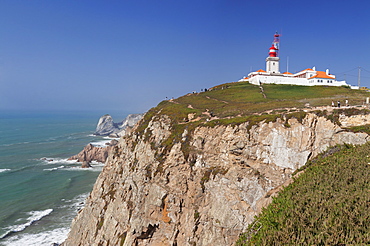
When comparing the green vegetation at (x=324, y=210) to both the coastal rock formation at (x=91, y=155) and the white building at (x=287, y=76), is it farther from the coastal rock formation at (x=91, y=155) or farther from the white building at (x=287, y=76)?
the coastal rock formation at (x=91, y=155)

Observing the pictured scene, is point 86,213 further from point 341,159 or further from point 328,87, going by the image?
point 328,87

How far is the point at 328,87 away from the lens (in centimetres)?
5431

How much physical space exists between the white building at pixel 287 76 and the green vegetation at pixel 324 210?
49.3 meters

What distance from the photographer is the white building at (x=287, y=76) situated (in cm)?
5791

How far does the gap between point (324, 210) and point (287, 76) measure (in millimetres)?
61211

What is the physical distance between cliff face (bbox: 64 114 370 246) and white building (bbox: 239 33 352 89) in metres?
41.6

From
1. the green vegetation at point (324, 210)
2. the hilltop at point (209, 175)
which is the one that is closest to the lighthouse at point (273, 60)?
the hilltop at point (209, 175)

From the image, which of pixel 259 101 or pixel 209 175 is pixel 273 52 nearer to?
pixel 259 101

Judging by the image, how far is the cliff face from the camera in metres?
22.3

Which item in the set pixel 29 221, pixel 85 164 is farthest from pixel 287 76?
pixel 29 221

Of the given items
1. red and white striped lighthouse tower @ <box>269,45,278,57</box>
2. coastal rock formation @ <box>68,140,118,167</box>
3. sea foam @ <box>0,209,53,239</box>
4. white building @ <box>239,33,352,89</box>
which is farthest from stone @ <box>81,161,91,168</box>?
red and white striped lighthouse tower @ <box>269,45,278,57</box>

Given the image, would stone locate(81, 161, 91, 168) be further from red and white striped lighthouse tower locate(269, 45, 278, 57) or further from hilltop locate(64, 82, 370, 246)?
red and white striped lighthouse tower locate(269, 45, 278, 57)

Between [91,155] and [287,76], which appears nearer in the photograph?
[287,76]

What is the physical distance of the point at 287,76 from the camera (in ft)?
214
